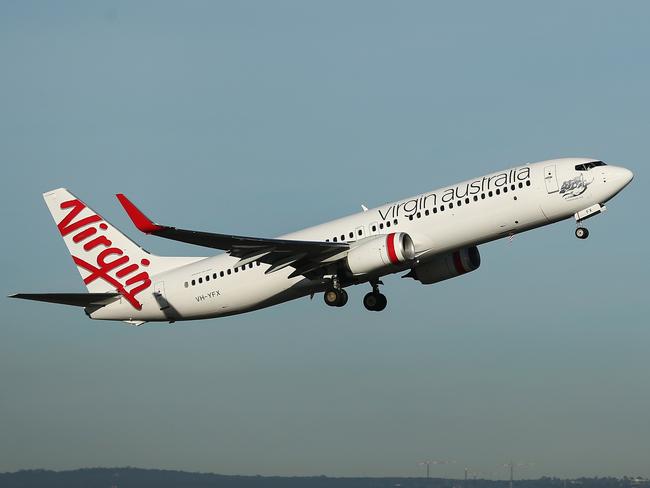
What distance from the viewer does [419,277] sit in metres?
54.2

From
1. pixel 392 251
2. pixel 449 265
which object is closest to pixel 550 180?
pixel 392 251

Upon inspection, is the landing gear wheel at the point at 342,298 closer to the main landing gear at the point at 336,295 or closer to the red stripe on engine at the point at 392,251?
the main landing gear at the point at 336,295

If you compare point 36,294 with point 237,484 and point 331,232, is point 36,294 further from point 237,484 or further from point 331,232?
point 237,484

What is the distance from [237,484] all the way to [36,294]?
40.4 m

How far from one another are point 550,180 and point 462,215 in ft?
13.2

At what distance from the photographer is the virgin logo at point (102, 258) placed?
2190 inches

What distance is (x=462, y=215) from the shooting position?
4812 centimetres

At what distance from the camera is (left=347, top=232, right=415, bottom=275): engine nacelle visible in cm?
4803

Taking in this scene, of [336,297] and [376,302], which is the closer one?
[336,297]

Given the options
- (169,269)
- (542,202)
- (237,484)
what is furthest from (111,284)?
(237,484)

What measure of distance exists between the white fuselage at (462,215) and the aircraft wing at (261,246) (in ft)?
4.09

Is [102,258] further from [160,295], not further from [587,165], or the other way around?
[587,165]

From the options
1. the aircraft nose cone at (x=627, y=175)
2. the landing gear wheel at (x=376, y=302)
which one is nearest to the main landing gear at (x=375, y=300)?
the landing gear wheel at (x=376, y=302)

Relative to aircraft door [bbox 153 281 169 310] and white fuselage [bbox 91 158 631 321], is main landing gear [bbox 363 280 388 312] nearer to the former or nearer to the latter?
white fuselage [bbox 91 158 631 321]
